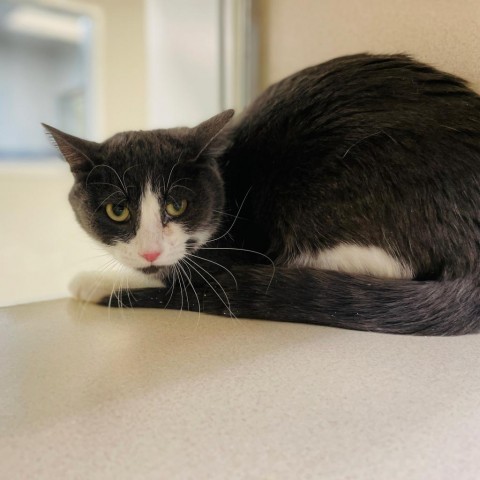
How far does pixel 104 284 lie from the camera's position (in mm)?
1148

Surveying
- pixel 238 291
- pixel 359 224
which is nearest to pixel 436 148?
pixel 359 224

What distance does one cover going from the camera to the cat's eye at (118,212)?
0.98 meters

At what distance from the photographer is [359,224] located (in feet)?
3.26

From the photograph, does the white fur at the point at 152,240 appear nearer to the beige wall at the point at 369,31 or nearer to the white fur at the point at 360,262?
the white fur at the point at 360,262

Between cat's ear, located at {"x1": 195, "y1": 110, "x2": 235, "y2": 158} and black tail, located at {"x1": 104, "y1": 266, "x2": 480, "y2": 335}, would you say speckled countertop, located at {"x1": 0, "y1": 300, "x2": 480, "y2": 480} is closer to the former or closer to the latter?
black tail, located at {"x1": 104, "y1": 266, "x2": 480, "y2": 335}

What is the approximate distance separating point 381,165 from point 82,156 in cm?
62

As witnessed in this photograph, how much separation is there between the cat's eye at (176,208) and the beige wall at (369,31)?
750 mm

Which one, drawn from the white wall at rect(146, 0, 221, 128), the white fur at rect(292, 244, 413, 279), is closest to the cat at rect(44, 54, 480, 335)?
the white fur at rect(292, 244, 413, 279)

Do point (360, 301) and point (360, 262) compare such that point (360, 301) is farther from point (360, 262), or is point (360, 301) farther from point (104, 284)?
point (104, 284)

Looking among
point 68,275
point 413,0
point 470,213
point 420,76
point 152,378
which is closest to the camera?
point 152,378

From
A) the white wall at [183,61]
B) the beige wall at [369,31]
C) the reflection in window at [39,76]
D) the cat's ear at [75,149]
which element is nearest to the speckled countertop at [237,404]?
the cat's ear at [75,149]

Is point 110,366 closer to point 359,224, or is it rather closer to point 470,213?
point 359,224

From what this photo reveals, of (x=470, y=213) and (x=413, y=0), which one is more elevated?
(x=413, y=0)

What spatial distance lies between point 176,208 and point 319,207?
11.9 inches
